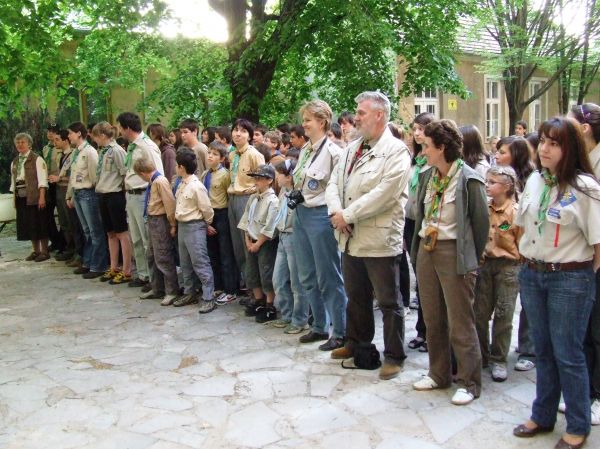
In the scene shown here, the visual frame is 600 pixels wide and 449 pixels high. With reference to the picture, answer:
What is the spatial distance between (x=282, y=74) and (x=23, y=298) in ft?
20.9

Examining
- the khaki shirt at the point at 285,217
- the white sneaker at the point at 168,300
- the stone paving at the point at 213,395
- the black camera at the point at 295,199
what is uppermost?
the black camera at the point at 295,199

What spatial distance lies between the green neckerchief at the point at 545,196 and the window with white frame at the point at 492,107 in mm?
20424

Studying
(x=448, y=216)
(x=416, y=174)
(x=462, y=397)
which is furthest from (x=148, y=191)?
(x=462, y=397)

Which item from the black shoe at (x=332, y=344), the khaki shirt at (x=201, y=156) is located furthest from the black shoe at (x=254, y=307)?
the khaki shirt at (x=201, y=156)

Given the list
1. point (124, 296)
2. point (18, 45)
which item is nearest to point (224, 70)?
point (18, 45)

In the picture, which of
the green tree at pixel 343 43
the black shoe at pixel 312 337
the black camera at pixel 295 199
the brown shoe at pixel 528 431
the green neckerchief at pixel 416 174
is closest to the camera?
the brown shoe at pixel 528 431

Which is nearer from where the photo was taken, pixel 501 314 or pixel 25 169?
pixel 501 314

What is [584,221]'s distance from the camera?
3.46 meters

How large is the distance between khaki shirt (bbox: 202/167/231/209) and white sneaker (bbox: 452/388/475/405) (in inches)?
145

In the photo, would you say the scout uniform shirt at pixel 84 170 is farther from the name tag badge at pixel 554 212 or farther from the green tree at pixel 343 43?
the name tag badge at pixel 554 212

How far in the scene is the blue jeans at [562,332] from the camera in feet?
11.5

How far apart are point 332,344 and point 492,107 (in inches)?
793

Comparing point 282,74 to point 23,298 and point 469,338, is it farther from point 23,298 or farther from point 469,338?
point 469,338

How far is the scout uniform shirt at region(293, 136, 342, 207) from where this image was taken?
17.3ft
